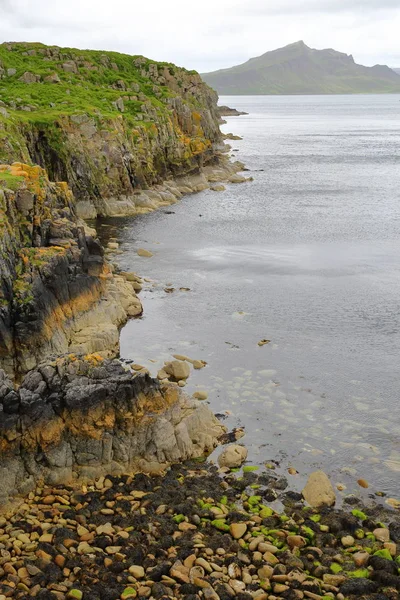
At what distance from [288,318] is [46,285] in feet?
57.5

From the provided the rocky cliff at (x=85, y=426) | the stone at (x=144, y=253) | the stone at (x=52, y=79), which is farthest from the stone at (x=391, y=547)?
the stone at (x=52, y=79)

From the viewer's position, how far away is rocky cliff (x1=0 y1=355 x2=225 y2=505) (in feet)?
79.7

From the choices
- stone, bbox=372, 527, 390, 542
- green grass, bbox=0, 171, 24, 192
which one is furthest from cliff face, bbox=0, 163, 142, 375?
stone, bbox=372, 527, 390, 542

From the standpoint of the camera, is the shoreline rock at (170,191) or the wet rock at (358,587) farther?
the shoreline rock at (170,191)

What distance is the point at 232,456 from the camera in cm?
2788

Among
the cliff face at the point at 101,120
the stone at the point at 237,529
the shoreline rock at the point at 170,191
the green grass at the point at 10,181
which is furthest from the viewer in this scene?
the shoreline rock at the point at 170,191

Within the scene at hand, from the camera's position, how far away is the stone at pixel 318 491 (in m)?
25.2

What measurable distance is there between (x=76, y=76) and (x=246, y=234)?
169ft

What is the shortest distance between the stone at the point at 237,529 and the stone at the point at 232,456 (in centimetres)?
479

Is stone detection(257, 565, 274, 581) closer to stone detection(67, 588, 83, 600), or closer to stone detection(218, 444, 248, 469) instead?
stone detection(67, 588, 83, 600)

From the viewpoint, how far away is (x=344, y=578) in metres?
20.6

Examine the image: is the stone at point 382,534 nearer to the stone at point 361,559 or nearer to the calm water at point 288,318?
the stone at point 361,559

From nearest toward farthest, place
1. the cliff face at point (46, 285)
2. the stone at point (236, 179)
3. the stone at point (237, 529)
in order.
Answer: the stone at point (237, 529), the cliff face at point (46, 285), the stone at point (236, 179)

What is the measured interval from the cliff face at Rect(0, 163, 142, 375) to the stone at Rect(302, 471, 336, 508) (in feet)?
53.0
